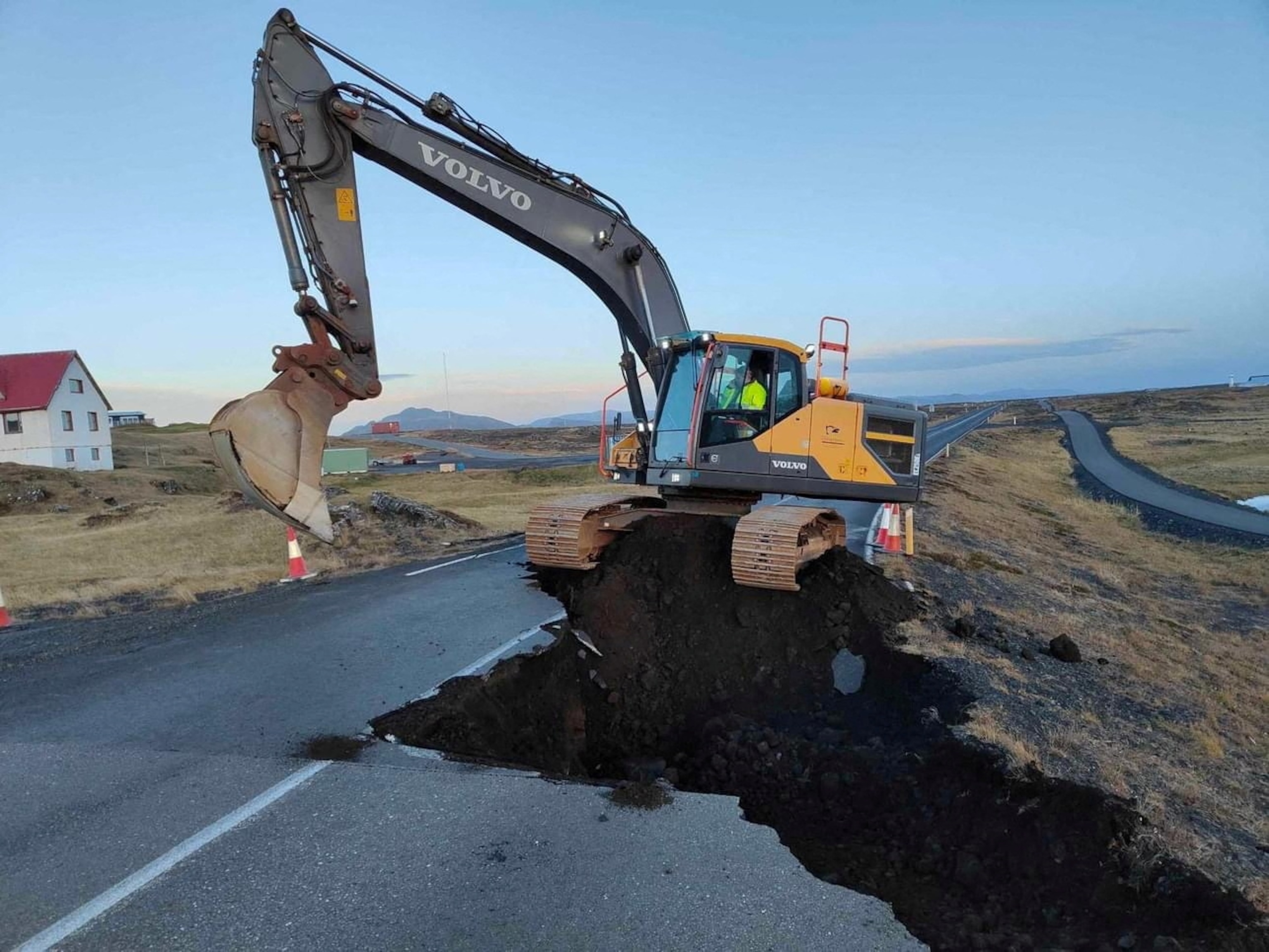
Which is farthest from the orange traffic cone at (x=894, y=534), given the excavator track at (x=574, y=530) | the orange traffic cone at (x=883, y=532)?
the excavator track at (x=574, y=530)

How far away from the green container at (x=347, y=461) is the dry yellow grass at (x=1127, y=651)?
38.2m

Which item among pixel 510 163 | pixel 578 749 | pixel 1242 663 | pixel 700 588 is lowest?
pixel 1242 663

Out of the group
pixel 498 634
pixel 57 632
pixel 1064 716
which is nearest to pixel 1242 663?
pixel 1064 716

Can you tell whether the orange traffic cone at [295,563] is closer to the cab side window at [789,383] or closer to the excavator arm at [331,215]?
the excavator arm at [331,215]

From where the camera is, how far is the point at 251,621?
29.2 feet

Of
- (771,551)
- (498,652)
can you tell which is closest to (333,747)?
(498,652)

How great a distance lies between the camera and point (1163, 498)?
28703mm

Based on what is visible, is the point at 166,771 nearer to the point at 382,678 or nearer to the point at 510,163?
the point at 382,678

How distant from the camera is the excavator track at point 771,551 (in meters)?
7.59

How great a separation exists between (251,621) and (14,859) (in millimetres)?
5114

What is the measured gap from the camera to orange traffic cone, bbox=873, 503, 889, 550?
12445 mm

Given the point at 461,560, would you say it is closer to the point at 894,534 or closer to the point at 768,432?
the point at 768,432

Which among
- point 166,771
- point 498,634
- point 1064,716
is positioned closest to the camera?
point 166,771

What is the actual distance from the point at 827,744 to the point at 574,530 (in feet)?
12.5
